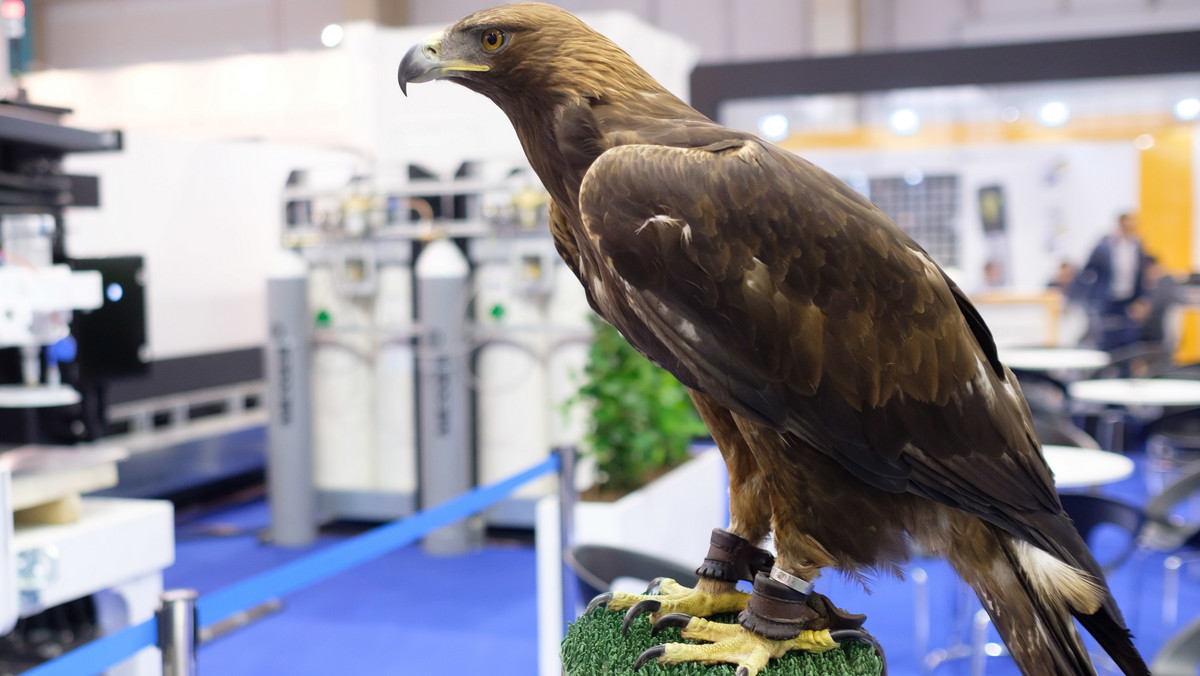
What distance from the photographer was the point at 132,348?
407cm

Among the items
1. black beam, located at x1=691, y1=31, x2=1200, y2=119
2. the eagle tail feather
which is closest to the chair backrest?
black beam, located at x1=691, y1=31, x2=1200, y2=119

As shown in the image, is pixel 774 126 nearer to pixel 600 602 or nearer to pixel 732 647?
pixel 600 602

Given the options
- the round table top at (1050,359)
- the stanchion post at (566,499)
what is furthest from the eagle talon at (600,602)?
the round table top at (1050,359)

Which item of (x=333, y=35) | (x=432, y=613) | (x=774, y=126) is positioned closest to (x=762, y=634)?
(x=432, y=613)

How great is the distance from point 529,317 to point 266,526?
220 centimetres

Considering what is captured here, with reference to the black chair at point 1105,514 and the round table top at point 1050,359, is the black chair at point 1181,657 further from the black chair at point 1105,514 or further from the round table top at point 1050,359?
the round table top at point 1050,359

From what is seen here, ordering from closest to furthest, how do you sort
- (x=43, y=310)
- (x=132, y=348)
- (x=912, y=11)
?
(x=43, y=310)
(x=132, y=348)
(x=912, y=11)

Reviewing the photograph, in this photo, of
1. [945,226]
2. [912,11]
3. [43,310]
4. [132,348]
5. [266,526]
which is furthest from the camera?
[912,11]

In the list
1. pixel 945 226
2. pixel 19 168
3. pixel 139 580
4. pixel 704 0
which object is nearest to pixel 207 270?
pixel 19 168

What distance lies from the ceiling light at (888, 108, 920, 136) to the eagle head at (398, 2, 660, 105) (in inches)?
257

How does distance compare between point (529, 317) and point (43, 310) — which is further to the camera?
point (529, 317)

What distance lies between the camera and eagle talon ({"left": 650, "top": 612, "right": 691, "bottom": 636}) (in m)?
1.06

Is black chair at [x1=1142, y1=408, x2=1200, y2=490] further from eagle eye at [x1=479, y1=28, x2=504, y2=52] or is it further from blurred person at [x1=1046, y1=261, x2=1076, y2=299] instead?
eagle eye at [x1=479, y1=28, x2=504, y2=52]

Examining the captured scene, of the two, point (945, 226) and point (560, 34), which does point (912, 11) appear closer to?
point (945, 226)
